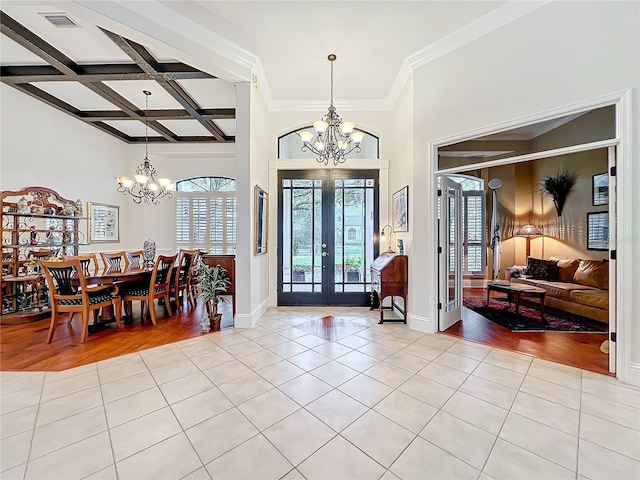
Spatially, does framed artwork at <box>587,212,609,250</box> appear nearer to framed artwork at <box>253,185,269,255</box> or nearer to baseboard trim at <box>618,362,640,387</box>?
baseboard trim at <box>618,362,640,387</box>

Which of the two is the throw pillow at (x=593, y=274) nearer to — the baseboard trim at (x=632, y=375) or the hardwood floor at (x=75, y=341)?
the baseboard trim at (x=632, y=375)

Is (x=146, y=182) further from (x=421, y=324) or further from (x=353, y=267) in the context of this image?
(x=421, y=324)

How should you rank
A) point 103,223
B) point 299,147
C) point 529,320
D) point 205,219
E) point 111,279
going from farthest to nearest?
point 205,219 → point 103,223 → point 299,147 → point 529,320 → point 111,279

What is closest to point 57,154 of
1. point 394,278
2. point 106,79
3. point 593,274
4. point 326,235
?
point 106,79

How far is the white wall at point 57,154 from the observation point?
4105mm

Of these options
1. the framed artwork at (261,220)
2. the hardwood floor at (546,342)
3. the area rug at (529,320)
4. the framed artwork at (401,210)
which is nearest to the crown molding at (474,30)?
the framed artwork at (401,210)

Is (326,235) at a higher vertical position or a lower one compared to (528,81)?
lower

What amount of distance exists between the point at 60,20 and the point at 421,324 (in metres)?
5.57

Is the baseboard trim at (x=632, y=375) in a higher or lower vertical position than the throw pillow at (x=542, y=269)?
lower

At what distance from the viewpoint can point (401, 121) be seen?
4.21 m

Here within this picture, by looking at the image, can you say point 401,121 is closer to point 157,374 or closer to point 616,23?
point 616,23

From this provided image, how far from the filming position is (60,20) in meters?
2.89

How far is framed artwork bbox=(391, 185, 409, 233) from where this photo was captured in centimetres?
393

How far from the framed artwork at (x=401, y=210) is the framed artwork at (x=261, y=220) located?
2.19m
